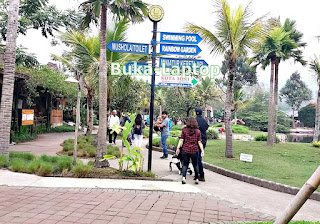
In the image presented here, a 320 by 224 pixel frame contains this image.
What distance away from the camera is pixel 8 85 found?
7609 millimetres

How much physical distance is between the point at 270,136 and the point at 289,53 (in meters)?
5.03

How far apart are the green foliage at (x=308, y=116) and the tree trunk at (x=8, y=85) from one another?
44462 mm

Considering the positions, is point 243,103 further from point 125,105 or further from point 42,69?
point 42,69

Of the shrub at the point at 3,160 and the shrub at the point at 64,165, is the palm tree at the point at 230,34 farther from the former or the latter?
the shrub at the point at 3,160

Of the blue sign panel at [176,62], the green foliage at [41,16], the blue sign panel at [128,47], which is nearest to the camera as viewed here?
the blue sign panel at [128,47]

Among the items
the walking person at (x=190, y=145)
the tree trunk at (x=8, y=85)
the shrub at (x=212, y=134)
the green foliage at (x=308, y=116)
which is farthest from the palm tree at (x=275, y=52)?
the green foliage at (x=308, y=116)

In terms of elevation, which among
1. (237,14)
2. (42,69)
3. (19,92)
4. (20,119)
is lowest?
(20,119)

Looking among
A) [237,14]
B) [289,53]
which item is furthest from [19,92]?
[289,53]

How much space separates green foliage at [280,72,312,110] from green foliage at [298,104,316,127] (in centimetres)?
577

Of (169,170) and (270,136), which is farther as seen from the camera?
(270,136)

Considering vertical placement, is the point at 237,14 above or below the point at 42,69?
above

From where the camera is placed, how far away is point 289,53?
1608 centimetres

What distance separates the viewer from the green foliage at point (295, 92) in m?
49.8

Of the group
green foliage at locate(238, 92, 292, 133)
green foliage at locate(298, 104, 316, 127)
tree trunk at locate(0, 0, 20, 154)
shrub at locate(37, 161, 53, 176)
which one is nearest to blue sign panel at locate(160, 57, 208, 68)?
shrub at locate(37, 161, 53, 176)
